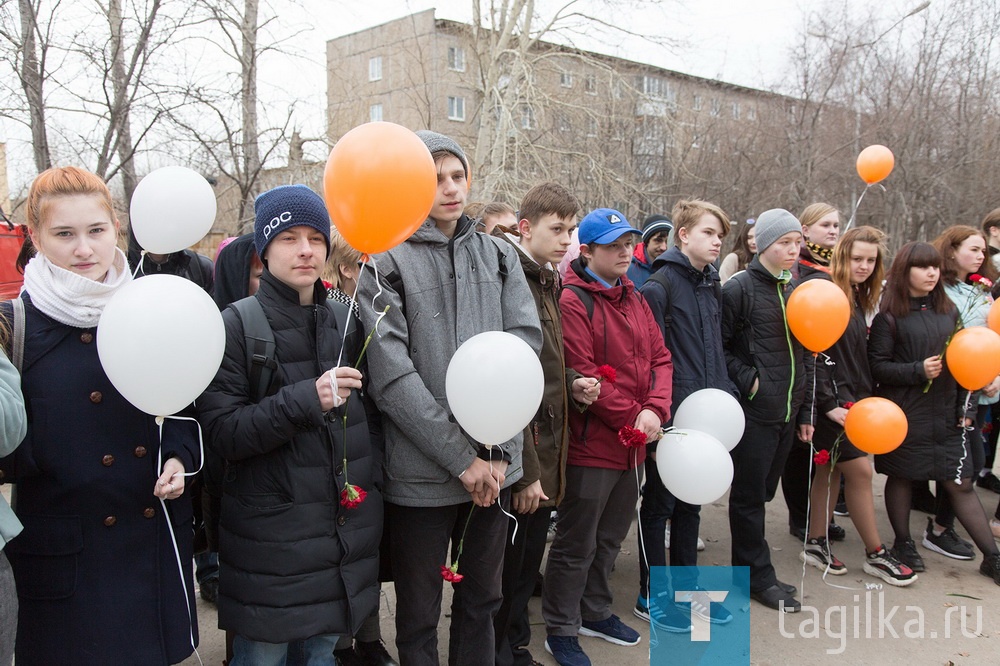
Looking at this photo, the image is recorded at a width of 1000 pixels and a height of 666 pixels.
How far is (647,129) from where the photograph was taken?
16.4 m

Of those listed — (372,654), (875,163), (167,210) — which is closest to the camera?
(167,210)

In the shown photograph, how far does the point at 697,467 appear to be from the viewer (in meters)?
3.13

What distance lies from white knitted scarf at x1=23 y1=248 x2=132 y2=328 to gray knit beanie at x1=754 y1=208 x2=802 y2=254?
328 centimetres

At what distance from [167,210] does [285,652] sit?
6.11 feet

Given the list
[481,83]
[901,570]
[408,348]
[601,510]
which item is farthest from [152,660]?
[481,83]

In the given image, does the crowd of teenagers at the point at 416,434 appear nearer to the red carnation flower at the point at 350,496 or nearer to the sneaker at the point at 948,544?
the red carnation flower at the point at 350,496

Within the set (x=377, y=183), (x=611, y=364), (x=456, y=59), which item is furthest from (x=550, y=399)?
(x=456, y=59)

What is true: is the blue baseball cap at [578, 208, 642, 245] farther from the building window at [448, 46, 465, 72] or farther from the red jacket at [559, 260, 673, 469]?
the building window at [448, 46, 465, 72]

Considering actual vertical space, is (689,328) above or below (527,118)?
below

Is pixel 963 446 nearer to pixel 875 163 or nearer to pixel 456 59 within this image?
pixel 875 163

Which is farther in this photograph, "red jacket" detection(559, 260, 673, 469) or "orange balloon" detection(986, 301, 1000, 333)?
"orange balloon" detection(986, 301, 1000, 333)

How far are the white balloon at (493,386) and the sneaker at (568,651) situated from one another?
141 cm

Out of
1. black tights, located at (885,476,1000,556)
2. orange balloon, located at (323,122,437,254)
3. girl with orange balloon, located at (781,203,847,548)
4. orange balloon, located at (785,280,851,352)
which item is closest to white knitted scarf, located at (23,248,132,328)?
orange balloon, located at (323,122,437,254)

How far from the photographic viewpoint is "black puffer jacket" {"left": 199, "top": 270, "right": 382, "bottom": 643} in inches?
81.7
